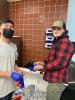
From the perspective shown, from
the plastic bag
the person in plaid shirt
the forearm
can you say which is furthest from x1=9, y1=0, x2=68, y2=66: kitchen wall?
the forearm

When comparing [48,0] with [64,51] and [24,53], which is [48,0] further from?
[64,51]

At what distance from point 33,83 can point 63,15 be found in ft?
4.35

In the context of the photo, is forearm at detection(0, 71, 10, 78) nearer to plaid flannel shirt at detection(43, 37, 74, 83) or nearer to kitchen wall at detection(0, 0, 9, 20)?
plaid flannel shirt at detection(43, 37, 74, 83)

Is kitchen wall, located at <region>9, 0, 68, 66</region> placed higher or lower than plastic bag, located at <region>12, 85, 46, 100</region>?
higher

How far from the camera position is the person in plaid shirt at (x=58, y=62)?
75.4 inches

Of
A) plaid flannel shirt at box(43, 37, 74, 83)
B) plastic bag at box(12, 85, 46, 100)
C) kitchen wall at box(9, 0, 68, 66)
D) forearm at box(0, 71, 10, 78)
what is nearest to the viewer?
forearm at box(0, 71, 10, 78)

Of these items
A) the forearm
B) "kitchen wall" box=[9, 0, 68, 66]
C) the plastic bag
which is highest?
"kitchen wall" box=[9, 0, 68, 66]

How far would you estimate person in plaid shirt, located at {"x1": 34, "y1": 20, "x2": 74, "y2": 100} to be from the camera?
192 cm

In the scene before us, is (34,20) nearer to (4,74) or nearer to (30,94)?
(30,94)

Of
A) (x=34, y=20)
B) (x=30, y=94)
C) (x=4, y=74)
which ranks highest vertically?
(x=34, y=20)

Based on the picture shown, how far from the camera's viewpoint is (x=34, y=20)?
3570mm

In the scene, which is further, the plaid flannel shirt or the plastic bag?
the plastic bag

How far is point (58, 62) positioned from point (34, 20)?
1816 mm

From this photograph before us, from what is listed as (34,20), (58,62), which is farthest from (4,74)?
(34,20)
